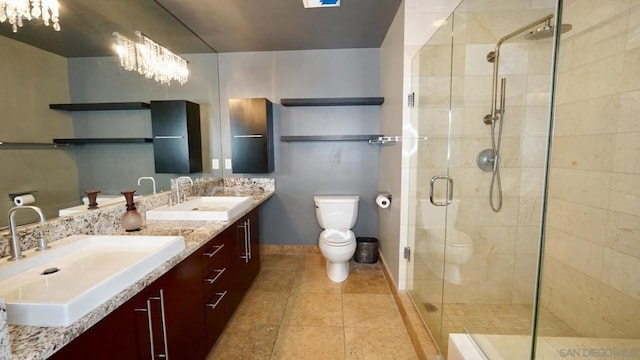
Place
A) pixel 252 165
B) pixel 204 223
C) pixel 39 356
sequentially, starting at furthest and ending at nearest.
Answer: pixel 252 165
pixel 204 223
pixel 39 356

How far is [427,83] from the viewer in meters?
2.04

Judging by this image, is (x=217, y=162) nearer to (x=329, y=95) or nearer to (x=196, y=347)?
(x=329, y=95)

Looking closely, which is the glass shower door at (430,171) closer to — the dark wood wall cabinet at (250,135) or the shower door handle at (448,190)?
the shower door handle at (448,190)

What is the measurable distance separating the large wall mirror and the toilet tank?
1.42 metres

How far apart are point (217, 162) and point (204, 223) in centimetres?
143

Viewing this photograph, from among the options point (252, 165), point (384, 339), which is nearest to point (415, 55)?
point (252, 165)

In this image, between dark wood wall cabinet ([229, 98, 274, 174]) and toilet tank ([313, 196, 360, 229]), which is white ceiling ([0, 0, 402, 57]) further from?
toilet tank ([313, 196, 360, 229])

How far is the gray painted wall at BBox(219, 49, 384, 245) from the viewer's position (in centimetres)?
Result: 299

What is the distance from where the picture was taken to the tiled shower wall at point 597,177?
1398 millimetres

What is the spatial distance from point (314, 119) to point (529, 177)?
2.03 metres

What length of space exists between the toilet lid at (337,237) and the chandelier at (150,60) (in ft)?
6.30

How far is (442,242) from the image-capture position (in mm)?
1942

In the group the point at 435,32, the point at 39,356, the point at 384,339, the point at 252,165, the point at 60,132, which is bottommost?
the point at 384,339

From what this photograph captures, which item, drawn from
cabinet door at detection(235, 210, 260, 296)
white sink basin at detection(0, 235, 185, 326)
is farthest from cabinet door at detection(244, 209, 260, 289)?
white sink basin at detection(0, 235, 185, 326)
